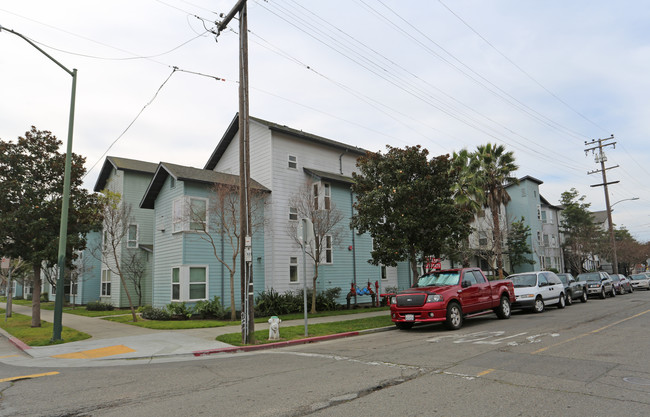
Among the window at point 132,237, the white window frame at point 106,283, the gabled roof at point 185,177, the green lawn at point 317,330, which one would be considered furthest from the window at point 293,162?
the white window frame at point 106,283

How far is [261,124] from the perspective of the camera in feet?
75.6

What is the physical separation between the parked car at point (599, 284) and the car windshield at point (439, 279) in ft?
55.3

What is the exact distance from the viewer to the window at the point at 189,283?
1891 cm

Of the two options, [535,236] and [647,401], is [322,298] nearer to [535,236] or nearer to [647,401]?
[647,401]

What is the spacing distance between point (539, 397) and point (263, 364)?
5.03 metres

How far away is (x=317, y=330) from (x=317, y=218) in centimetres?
709

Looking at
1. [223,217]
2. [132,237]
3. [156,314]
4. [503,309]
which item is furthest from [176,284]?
[503,309]

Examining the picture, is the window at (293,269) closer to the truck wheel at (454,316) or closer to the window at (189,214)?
the window at (189,214)

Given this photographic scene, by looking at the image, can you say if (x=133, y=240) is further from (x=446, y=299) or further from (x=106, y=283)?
(x=446, y=299)

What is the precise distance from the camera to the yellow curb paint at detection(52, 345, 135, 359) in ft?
33.7

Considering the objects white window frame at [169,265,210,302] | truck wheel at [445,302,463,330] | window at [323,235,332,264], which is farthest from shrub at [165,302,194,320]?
truck wheel at [445,302,463,330]

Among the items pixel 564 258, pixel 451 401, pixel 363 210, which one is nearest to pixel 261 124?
pixel 363 210

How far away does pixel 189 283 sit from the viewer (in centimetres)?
1909

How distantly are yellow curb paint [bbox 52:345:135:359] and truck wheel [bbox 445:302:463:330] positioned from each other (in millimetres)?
8741
